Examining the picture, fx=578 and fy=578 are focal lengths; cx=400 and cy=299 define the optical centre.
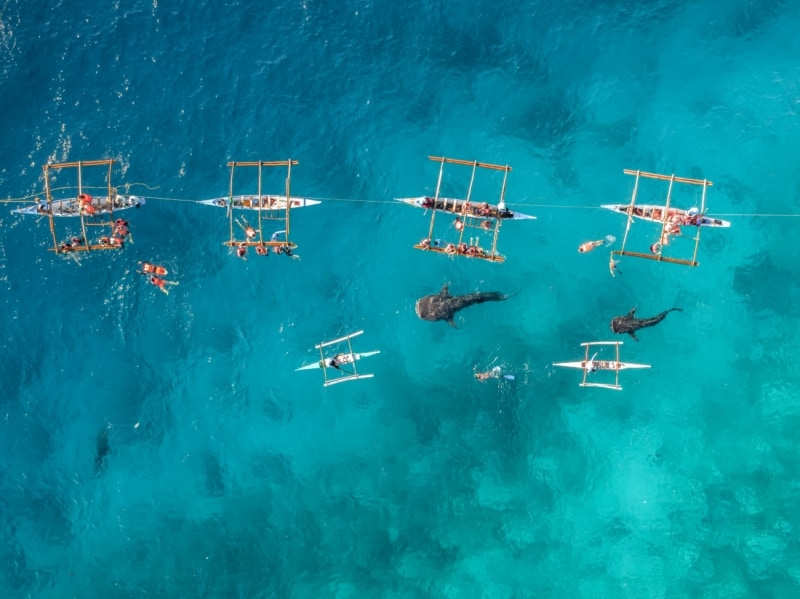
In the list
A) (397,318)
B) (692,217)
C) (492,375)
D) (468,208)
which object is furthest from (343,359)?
(692,217)

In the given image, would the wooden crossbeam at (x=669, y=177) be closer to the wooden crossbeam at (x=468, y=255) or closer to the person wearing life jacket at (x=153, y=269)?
the wooden crossbeam at (x=468, y=255)

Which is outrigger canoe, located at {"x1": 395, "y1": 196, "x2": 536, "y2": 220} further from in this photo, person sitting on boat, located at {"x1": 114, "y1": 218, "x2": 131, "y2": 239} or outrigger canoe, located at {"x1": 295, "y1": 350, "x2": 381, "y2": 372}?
person sitting on boat, located at {"x1": 114, "y1": 218, "x2": 131, "y2": 239}

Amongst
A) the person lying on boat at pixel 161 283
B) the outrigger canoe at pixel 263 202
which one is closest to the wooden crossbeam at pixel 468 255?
the outrigger canoe at pixel 263 202

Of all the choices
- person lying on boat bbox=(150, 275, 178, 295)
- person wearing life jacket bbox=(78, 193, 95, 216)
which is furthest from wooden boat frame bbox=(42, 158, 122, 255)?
person lying on boat bbox=(150, 275, 178, 295)

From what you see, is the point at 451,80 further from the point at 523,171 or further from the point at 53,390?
the point at 53,390

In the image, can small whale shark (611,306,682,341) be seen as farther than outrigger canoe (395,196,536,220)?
Yes

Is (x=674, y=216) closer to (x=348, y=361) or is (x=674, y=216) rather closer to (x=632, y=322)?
(x=632, y=322)
